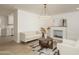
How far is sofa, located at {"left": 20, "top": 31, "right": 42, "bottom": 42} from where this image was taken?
6.31 ft

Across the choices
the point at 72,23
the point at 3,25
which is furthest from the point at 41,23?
the point at 3,25

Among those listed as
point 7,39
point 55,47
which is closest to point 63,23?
point 55,47

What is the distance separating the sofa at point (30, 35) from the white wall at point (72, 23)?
1.29ft

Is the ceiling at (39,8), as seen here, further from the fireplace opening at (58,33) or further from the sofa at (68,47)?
the sofa at (68,47)

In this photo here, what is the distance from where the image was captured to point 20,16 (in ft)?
6.40

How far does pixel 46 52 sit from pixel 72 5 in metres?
0.89

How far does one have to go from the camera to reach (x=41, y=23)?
6.34ft

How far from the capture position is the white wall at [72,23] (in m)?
1.89

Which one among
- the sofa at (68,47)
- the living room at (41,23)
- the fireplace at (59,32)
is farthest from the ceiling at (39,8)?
the sofa at (68,47)

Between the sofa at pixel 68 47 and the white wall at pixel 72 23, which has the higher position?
the white wall at pixel 72 23

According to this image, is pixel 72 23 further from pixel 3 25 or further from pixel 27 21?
pixel 3 25

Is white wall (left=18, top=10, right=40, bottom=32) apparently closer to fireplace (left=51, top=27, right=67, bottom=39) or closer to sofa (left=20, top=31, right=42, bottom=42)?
sofa (left=20, top=31, right=42, bottom=42)
